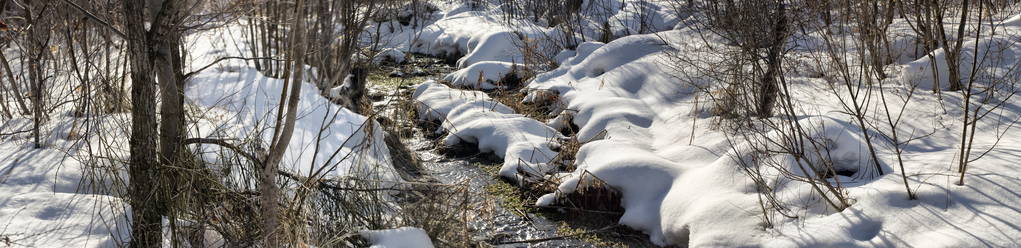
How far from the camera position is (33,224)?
328 centimetres

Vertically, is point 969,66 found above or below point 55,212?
above

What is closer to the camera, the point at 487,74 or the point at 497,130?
the point at 497,130

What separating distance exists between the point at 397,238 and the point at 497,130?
300 cm

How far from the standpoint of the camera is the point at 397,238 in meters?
3.79

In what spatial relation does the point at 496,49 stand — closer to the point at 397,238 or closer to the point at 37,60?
the point at 37,60

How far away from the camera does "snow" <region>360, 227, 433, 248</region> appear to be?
3730 mm

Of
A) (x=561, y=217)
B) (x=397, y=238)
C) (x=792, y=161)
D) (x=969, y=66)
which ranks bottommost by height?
(x=561, y=217)

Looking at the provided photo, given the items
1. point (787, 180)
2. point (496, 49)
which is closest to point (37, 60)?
point (787, 180)

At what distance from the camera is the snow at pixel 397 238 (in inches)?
147

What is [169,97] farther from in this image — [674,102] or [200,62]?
[200,62]

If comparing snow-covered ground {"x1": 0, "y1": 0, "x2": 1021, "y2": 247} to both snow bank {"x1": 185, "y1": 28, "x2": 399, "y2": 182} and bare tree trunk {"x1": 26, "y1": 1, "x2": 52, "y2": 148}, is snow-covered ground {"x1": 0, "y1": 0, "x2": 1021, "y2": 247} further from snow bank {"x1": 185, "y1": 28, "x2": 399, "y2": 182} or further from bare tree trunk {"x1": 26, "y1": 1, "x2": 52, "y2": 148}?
bare tree trunk {"x1": 26, "y1": 1, "x2": 52, "y2": 148}

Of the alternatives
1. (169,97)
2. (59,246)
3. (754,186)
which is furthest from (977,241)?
(59,246)

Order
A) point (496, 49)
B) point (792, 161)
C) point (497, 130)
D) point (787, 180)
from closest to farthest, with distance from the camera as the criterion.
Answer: point (787, 180)
point (792, 161)
point (497, 130)
point (496, 49)

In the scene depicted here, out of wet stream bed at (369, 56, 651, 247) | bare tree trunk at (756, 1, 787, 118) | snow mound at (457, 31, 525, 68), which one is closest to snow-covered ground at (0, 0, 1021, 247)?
wet stream bed at (369, 56, 651, 247)
